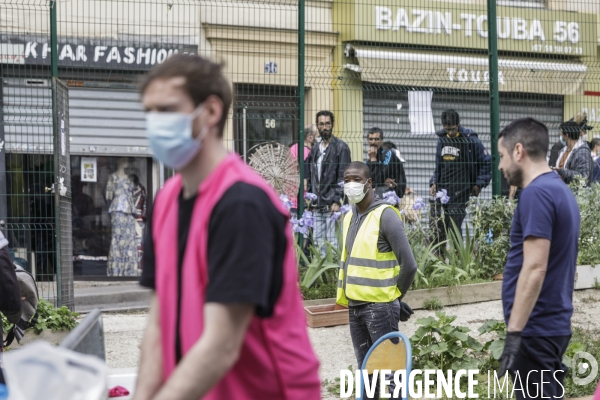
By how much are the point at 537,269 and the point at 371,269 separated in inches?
79.4

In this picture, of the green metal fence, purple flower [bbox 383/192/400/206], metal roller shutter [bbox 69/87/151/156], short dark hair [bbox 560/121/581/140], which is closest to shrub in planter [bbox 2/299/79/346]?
the green metal fence

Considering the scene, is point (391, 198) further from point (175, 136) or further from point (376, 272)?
point (175, 136)

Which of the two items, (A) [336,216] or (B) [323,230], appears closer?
(A) [336,216]

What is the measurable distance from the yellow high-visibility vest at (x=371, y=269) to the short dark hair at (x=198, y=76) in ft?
12.6

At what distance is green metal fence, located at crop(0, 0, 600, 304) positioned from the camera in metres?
9.73

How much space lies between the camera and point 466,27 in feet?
47.5

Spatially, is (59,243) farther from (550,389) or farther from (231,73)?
(550,389)

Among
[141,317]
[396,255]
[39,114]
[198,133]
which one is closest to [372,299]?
[396,255]

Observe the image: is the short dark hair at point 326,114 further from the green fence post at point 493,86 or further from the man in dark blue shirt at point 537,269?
the man in dark blue shirt at point 537,269

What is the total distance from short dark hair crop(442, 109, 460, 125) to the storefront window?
4513 millimetres

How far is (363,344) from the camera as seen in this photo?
6.23m

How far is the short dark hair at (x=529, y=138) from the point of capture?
4430 mm

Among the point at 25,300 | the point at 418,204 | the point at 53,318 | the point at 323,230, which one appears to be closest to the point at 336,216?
the point at 323,230
